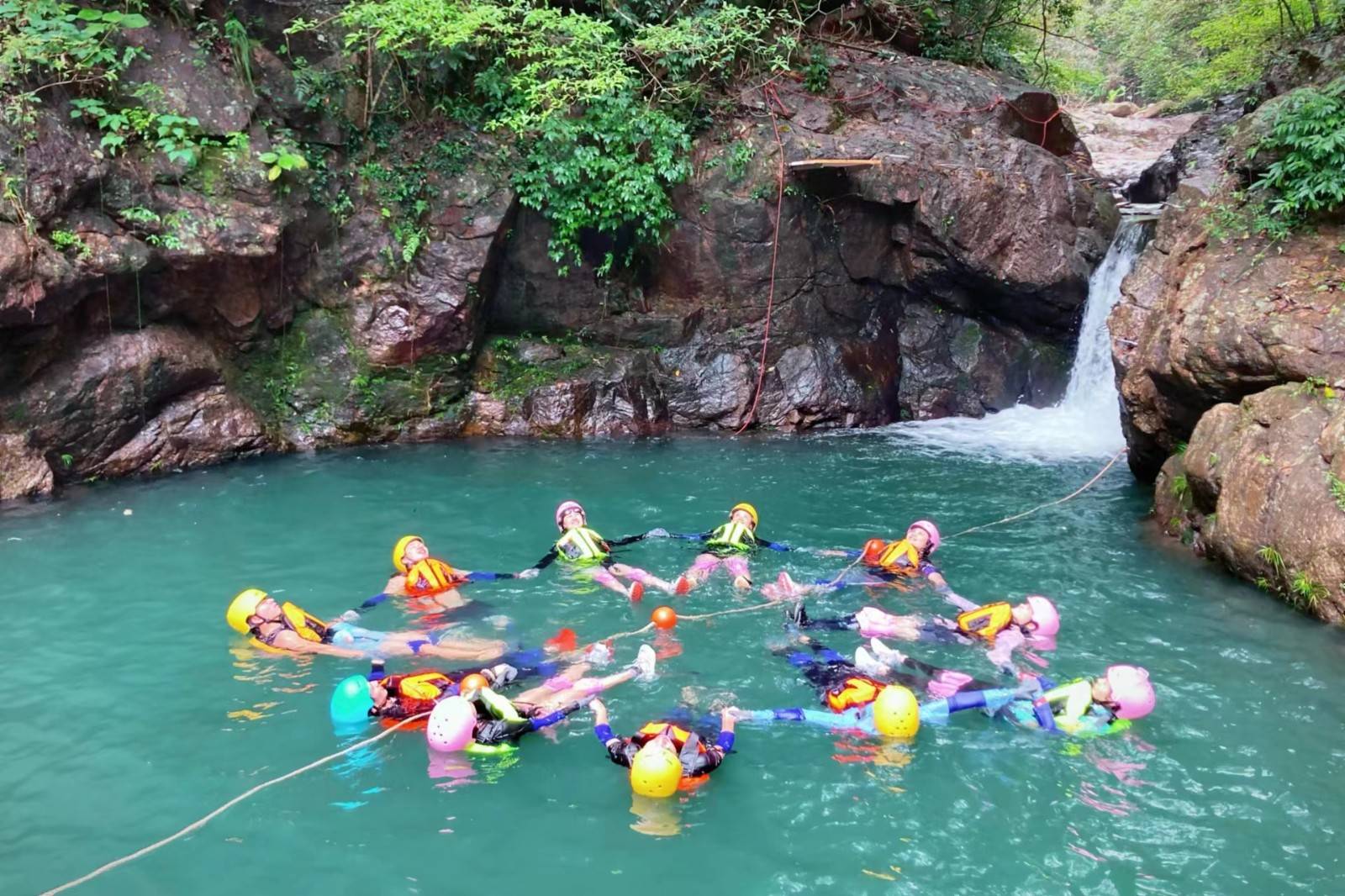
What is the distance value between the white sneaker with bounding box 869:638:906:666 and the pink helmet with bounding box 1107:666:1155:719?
1.36 meters

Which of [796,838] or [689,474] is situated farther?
[689,474]

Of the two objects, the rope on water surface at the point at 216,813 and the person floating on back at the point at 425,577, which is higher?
the person floating on back at the point at 425,577

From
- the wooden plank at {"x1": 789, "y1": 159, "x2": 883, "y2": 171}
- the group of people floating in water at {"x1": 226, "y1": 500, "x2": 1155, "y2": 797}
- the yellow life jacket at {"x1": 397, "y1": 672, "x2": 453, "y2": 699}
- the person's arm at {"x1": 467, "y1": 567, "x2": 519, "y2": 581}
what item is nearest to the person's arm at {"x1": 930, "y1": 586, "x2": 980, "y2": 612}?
the group of people floating in water at {"x1": 226, "y1": 500, "x2": 1155, "y2": 797}

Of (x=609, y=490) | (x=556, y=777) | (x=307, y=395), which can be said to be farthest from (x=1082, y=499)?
(x=307, y=395)

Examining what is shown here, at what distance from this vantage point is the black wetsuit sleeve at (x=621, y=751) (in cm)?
500

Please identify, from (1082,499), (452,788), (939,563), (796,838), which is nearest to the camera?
(796,838)

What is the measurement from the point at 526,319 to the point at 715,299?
302 centimetres

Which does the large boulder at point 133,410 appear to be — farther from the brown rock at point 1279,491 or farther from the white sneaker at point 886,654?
the brown rock at point 1279,491

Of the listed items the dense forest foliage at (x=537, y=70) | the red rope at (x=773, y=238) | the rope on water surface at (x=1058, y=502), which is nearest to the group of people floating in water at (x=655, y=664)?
the rope on water surface at (x=1058, y=502)

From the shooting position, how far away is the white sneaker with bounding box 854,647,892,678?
247 inches

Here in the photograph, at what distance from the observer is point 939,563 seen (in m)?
8.56

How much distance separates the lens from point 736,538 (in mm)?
8594

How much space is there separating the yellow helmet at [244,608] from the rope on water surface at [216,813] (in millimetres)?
1764

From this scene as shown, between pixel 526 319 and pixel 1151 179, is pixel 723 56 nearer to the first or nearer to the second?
pixel 526 319
